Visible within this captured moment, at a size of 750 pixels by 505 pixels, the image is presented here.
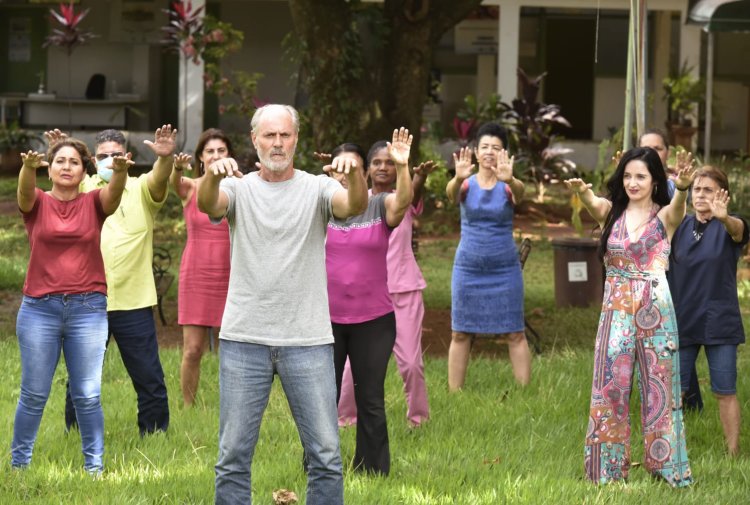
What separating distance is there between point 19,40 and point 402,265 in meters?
21.9

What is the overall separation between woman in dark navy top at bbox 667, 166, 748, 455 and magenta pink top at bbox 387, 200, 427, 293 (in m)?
1.47

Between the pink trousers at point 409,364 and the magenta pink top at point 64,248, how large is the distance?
5.66ft

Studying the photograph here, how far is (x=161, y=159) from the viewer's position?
6.59 metres

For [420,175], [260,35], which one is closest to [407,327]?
[420,175]

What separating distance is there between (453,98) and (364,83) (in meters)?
9.74

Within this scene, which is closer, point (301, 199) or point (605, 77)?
point (301, 199)

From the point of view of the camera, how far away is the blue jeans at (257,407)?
5.06m

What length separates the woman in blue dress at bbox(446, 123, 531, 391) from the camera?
8.19m

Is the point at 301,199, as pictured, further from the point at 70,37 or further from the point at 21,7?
the point at 21,7

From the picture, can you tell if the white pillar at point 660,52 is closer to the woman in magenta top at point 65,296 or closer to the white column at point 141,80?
the white column at point 141,80

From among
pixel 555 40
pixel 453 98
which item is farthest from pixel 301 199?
pixel 555 40

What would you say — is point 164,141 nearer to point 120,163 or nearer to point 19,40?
point 120,163

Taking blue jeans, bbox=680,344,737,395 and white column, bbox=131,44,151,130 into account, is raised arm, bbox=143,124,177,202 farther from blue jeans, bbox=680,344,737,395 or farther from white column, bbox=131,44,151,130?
white column, bbox=131,44,151,130

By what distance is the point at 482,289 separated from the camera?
8.30 meters
